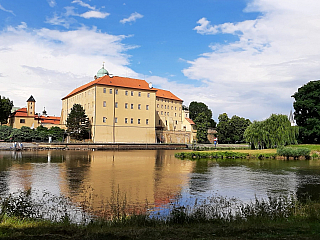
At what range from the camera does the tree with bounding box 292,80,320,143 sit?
41312 millimetres

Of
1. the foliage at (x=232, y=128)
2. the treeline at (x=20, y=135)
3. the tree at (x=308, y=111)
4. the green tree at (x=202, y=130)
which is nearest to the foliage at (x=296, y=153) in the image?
the tree at (x=308, y=111)

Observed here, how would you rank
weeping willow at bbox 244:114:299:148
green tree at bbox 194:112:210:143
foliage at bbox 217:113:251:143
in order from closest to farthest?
1. weeping willow at bbox 244:114:299:148
2. foliage at bbox 217:113:251:143
3. green tree at bbox 194:112:210:143

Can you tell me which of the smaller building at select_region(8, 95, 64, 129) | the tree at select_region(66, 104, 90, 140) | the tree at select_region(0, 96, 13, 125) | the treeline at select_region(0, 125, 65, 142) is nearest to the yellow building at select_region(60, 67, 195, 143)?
the tree at select_region(66, 104, 90, 140)

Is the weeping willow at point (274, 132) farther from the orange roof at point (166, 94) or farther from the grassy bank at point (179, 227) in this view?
the orange roof at point (166, 94)

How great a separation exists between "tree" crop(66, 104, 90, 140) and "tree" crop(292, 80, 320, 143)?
39.8 metres

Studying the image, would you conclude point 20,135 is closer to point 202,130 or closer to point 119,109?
point 119,109

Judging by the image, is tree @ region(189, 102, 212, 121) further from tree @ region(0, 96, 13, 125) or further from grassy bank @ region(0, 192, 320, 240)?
grassy bank @ region(0, 192, 320, 240)

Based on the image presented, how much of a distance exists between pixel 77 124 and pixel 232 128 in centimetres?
3767

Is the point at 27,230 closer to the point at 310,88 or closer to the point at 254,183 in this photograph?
the point at 254,183

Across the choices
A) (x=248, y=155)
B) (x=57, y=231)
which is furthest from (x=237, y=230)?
(x=248, y=155)

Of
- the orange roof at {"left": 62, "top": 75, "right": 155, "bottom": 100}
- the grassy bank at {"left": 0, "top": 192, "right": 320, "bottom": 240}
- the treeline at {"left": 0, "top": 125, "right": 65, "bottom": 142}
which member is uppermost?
the orange roof at {"left": 62, "top": 75, "right": 155, "bottom": 100}

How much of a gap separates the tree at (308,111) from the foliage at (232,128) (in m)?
32.9

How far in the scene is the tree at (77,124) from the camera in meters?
62.8

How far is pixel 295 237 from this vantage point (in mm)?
5609
